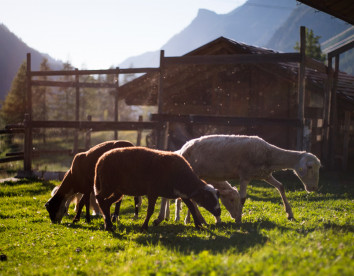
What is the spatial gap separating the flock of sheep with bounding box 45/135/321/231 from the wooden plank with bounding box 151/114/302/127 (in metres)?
4.21

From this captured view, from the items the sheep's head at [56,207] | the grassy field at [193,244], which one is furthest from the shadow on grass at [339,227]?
the sheep's head at [56,207]

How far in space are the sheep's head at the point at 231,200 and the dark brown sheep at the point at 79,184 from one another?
9.28ft

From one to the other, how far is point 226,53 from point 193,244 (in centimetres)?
1494

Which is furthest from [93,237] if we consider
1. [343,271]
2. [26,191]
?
[26,191]

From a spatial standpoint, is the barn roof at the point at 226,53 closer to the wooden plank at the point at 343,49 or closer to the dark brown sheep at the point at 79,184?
the wooden plank at the point at 343,49

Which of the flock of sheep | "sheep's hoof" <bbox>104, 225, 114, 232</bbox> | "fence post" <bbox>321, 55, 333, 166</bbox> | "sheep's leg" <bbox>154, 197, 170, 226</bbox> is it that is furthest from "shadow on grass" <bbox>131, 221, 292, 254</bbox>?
"fence post" <bbox>321, 55, 333, 166</bbox>

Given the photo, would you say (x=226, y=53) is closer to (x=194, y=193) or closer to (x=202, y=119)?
(x=202, y=119)

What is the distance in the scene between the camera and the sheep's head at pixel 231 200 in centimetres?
841

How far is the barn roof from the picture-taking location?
16750mm

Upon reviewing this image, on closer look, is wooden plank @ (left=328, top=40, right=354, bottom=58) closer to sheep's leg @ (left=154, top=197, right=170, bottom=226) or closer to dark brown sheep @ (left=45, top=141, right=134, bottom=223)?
dark brown sheep @ (left=45, top=141, right=134, bottom=223)

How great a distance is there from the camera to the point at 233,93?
Result: 65.6 ft

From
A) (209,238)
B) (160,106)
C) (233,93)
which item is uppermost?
(233,93)

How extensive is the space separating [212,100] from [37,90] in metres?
43.6

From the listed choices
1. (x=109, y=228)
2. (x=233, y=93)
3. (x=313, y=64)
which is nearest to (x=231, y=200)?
(x=109, y=228)
